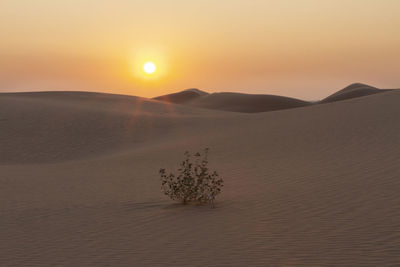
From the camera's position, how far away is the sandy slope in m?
6.80

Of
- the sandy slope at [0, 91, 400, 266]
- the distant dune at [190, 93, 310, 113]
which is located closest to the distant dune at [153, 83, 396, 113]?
the distant dune at [190, 93, 310, 113]

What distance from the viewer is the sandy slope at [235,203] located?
22.3 feet

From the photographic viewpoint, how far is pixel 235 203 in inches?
402

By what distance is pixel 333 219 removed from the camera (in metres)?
8.02

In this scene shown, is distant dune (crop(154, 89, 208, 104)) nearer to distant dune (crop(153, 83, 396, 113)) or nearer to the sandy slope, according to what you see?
distant dune (crop(153, 83, 396, 113))

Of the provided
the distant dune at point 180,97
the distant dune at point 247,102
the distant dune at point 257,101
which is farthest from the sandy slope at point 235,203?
the distant dune at point 180,97

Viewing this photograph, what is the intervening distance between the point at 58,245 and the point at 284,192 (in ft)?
16.4

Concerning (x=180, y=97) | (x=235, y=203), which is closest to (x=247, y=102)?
(x=180, y=97)

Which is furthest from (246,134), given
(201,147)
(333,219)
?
(333,219)

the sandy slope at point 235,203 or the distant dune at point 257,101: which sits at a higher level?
the distant dune at point 257,101

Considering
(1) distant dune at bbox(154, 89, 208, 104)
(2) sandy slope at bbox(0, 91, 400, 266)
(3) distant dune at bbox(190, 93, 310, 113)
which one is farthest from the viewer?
(1) distant dune at bbox(154, 89, 208, 104)

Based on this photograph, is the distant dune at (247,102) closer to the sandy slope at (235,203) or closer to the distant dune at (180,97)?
the distant dune at (180,97)

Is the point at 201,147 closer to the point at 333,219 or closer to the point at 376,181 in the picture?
the point at 376,181

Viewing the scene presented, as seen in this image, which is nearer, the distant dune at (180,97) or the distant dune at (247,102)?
the distant dune at (247,102)
